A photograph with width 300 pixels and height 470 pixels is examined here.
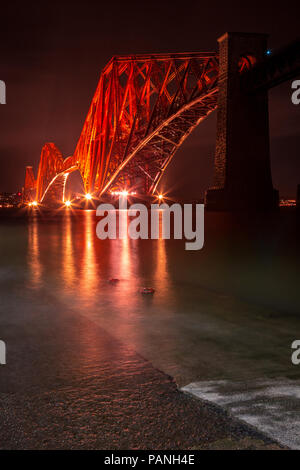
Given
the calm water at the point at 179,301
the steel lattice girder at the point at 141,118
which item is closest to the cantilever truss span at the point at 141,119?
the steel lattice girder at the point at 141,118

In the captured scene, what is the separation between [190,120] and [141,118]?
5577mm

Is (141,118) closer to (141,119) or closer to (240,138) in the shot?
(141,119)

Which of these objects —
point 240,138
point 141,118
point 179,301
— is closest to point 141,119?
point 141,118

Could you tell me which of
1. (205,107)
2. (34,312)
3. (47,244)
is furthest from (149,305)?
(205,107)

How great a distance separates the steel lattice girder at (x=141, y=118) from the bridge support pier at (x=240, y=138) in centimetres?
1361

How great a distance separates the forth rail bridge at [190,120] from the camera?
33719 mm

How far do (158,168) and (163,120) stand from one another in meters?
9.99

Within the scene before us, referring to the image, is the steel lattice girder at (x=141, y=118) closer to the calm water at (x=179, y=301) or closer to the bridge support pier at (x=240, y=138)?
the bridge support pier at (x=240, y=138)

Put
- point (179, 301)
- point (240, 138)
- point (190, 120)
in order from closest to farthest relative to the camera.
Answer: point (179, 301) < point (240, 138) < point (190, 120)

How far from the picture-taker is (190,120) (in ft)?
176

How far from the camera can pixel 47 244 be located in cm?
1477

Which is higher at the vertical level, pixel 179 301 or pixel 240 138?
pixel 240 138

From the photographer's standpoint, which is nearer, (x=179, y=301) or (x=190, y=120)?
(x=179, y=301)
